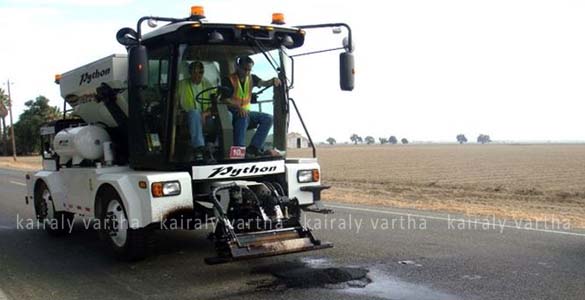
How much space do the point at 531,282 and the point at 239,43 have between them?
4023mm

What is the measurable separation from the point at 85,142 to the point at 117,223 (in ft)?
4.89

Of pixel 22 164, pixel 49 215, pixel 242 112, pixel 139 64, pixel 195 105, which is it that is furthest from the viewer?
pixel 22 164

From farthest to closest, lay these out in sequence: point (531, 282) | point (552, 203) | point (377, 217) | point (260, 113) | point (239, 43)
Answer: point (552, 203) → point (377, 217) → point (260, 113) → point (239, 43) → point (531, 282)

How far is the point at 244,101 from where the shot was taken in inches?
288

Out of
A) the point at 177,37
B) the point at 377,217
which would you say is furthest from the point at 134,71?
the point at 377,217

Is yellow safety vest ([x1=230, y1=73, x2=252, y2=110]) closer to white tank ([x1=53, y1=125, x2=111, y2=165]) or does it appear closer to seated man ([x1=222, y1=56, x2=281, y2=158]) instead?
seated man ([x1=222, y1=56, x2=281, y2=158])

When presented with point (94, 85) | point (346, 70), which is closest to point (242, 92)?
point (346, 70)

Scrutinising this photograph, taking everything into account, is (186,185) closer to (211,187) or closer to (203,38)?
(211,187)

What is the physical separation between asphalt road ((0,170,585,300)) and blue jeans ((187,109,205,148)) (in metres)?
1.46

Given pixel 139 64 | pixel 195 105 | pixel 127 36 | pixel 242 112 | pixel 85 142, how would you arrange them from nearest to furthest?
pixel 139 64 → pixel 127 36 → pixel 195 105 → pixel 242 112 → pixel 85 142

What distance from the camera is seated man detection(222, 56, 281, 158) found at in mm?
7215

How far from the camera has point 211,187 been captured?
706cm

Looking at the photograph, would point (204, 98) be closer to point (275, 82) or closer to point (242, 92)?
point (242, 92)

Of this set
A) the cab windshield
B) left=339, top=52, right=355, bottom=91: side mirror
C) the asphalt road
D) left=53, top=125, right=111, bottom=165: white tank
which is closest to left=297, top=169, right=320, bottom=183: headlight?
the cab windshield
